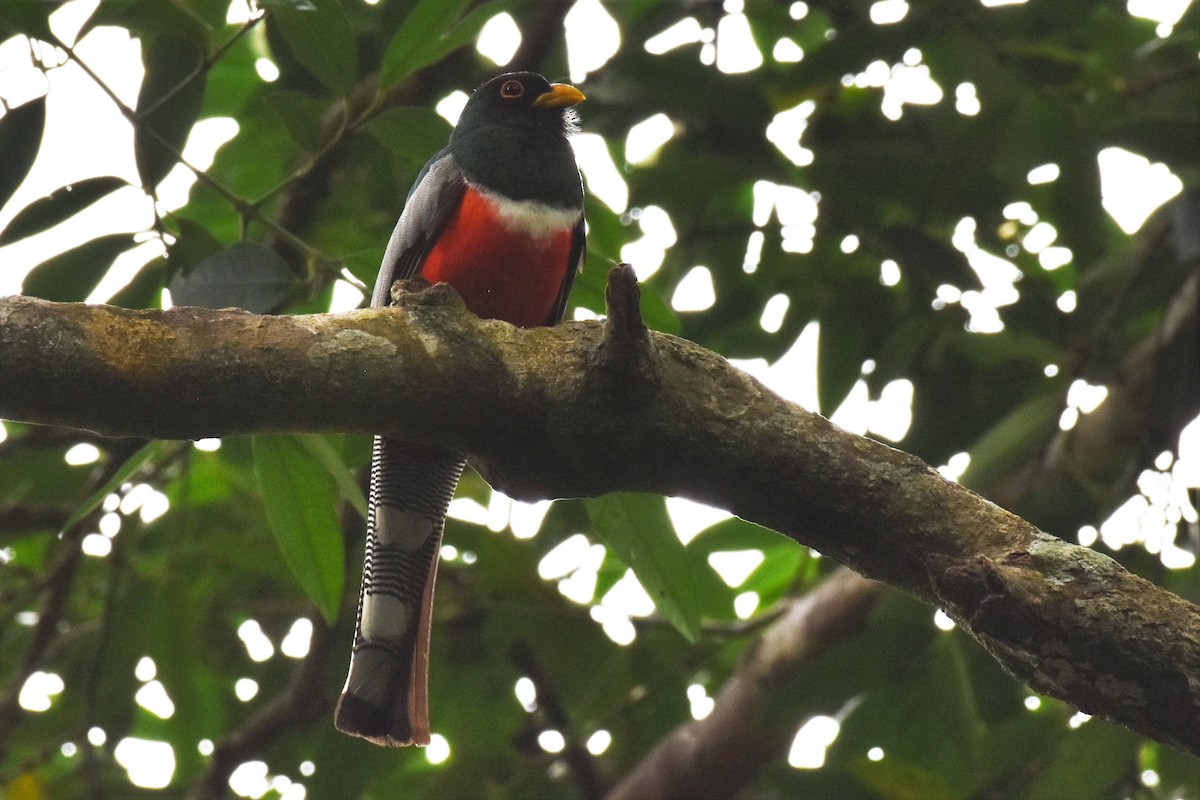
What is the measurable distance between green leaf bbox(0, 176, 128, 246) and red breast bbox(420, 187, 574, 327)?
967 millimetres

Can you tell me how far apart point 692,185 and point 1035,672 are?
2.58 m

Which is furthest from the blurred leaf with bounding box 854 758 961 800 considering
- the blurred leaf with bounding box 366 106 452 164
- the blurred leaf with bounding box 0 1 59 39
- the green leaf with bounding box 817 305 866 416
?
the blurred leaf with bounding box 0 1 59 39

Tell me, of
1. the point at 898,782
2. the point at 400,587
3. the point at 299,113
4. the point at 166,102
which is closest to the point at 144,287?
the point at 166,102

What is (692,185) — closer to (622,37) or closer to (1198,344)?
(622,37)

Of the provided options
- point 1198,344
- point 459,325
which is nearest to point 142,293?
point 459,325

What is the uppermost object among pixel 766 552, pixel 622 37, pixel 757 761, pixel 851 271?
pixel 622 37

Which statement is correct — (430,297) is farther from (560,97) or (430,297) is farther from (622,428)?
(560,97)

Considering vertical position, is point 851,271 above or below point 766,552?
above

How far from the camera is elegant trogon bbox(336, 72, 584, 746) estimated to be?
3.61 m

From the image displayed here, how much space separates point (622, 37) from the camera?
4926 millimetres

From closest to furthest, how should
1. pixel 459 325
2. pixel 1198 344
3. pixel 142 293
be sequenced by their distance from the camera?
pixel 459 325, pixel 142 293, pixel 1198 344

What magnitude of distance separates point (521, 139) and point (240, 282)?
4.91 ft

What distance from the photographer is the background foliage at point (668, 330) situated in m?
3.39

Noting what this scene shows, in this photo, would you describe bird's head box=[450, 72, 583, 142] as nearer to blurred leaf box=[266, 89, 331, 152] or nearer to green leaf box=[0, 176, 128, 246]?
blurred leaf box=[266, 89, 331, 152]
